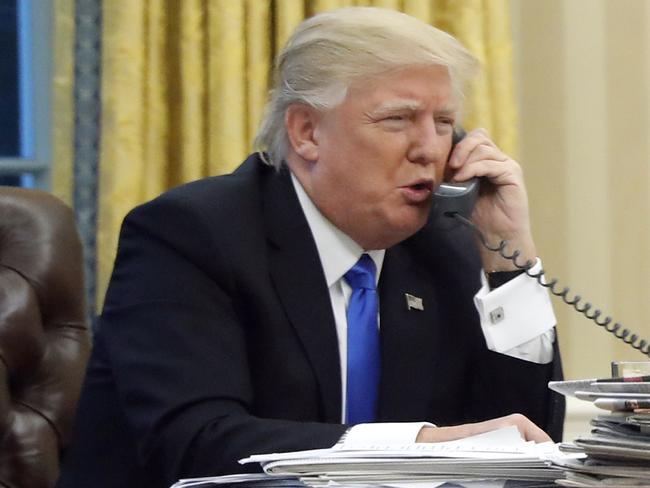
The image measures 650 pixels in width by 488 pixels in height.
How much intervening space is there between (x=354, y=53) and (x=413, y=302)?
43cm

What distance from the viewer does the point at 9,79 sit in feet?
9.52

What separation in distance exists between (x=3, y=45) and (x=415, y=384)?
5.31ft

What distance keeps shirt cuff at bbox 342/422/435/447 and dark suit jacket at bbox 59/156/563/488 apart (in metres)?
0.08

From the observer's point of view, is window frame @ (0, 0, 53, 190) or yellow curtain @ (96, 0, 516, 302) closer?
yellow curtain @ (96, 0, 516, 302)

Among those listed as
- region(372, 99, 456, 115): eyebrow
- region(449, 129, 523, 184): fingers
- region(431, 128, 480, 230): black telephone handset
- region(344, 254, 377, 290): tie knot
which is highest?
region(372, 99, 456, 115): eyebrow

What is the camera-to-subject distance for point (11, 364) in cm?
192

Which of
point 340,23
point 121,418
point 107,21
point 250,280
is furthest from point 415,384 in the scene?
point 107,21

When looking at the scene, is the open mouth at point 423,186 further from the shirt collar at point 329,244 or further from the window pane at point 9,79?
the window pane at point 9,79

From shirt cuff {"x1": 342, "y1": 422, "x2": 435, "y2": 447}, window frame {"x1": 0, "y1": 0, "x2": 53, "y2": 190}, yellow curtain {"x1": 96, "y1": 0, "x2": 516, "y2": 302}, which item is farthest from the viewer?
window frame {"x1": 0, "y1": 0, "x2": 53, "y2": 190}

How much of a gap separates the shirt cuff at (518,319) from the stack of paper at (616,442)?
0.78 m

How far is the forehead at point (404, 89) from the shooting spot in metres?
1.83

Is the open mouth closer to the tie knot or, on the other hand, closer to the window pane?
the tie knot

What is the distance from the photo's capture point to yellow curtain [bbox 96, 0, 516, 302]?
2525 mm

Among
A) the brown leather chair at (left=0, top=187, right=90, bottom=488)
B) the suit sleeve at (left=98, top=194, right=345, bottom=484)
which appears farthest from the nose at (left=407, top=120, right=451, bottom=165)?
the brown leather chair at (left=0, top=187, right=90, bottom=488)
